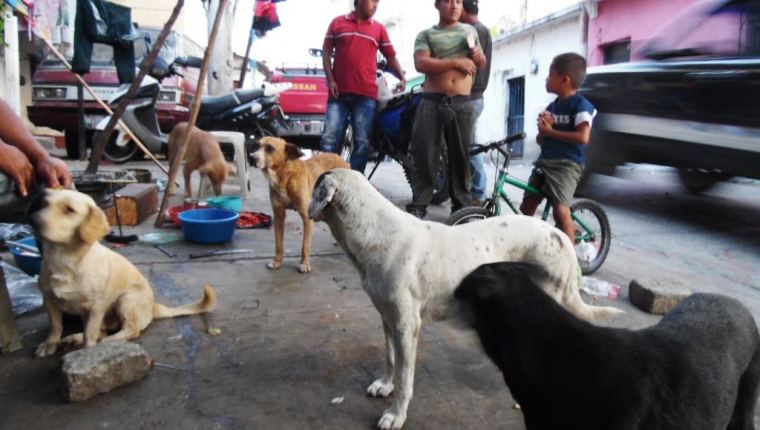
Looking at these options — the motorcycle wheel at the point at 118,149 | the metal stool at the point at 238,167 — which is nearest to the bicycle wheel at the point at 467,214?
the metal stool at the point at 238,167

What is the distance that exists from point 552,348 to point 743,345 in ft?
2.58

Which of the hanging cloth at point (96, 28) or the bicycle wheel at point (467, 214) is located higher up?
the hanging cloth at point (96, 28)

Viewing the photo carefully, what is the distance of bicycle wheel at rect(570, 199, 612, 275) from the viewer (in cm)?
445

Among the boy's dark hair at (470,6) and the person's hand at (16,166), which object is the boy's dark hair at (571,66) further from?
the person's hand at (16,166)

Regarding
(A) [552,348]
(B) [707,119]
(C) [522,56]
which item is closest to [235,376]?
(A) [552,348]

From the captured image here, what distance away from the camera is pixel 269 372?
264 cm

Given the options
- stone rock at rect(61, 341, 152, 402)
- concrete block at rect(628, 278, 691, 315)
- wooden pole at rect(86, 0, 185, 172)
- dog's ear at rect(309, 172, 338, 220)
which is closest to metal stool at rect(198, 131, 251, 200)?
wooden pole at rect(86, 0, 185, 172)

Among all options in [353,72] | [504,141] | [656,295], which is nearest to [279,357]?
[656,295]

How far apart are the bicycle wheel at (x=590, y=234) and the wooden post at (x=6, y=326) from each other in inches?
151

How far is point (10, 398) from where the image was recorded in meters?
2.34

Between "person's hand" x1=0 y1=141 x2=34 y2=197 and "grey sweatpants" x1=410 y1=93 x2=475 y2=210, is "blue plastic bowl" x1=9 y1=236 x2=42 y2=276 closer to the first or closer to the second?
"person's hand" x1=0 y1=141 x2=34 y2=197

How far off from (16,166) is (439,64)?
3.78 meters

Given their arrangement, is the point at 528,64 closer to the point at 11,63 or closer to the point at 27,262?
the point at 11,63

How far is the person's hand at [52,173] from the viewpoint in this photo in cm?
264
